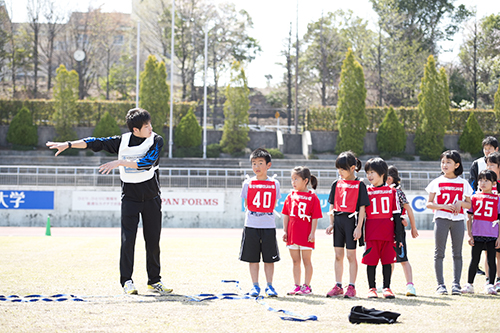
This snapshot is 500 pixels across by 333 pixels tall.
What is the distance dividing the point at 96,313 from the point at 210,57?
42883mm

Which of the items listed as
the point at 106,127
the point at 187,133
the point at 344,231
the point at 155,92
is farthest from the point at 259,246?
the point at 155,92

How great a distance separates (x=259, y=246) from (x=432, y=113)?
3238cm

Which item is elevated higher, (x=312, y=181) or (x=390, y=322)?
(x=312, y=181)

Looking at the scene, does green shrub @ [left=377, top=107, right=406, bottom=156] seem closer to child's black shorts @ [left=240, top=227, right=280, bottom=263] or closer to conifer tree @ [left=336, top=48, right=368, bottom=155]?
conifer tree @ [left=336, top=48, right=368, bottom=155]

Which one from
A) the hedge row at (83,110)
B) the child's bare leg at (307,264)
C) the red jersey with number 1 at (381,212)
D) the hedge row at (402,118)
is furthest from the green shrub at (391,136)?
the child's bare leg at (307,264)

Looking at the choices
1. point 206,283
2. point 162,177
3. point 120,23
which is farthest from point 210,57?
point 206,283

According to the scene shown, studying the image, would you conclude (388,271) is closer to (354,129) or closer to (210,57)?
(354,129)

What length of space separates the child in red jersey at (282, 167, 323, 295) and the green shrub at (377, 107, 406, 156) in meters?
29.9

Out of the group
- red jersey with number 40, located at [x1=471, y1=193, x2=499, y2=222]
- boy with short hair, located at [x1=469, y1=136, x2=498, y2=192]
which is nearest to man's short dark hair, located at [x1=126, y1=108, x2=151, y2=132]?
red jersey with number 40, located at [x1=471, y1=193, x2=499, y2=222]

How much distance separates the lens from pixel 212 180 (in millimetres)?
23703

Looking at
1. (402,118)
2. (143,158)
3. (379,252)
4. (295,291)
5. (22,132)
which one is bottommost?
(295,291)

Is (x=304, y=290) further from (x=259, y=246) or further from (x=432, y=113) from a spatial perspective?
(x=432, y=113)

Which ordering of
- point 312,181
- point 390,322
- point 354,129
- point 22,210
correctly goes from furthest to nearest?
point 354,129, point 22,210, point 312,181, point 390,322

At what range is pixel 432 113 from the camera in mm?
36094
